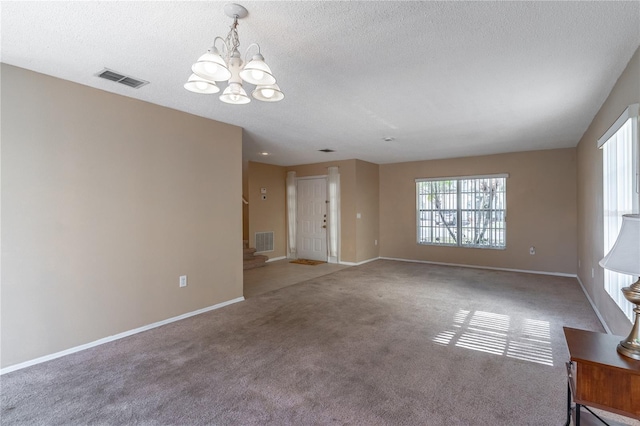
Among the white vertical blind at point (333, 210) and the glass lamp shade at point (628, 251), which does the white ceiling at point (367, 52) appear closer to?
the glass lamp shade at point (628, 251)

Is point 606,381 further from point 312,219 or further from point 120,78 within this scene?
point 312,219

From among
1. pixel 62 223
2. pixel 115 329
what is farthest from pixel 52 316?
pixel 62 223

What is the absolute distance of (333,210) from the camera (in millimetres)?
7324

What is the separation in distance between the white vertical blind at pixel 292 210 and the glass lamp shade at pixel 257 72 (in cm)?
610

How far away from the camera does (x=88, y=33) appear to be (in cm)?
203

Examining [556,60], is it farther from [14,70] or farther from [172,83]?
[14,70]

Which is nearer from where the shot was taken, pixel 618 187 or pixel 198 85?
pixel 198 85

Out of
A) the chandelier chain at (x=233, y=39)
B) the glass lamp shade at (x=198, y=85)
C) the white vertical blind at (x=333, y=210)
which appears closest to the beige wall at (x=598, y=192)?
the chandelier chain at (x=233, y=39)

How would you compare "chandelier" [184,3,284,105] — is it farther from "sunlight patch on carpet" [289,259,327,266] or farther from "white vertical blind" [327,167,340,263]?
"sunlight patch on carpet" [289,259,327,266]

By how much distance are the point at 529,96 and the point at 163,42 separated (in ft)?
11.0

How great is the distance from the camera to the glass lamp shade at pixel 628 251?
1335 mm

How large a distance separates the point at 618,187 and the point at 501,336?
171cm

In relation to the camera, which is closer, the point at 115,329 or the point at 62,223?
the point at 62,223

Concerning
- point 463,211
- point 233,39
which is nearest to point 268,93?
point 233,39
